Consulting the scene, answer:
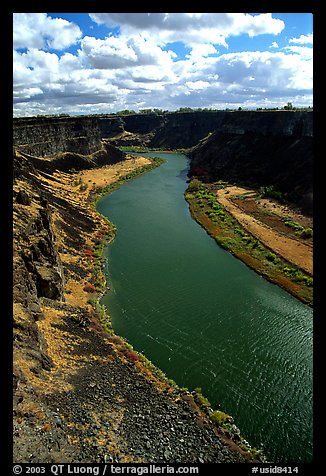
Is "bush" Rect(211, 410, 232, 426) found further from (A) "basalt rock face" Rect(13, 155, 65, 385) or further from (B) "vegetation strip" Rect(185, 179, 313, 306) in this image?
(B) "vegetation strip" Rect(185, 179, 313, 306)

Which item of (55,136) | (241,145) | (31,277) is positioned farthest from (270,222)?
(55,136)

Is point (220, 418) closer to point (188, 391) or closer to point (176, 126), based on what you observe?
point (188, 391)

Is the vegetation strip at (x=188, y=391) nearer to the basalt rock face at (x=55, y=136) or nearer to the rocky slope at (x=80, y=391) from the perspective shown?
the rocky slope at (x=80, y=391)

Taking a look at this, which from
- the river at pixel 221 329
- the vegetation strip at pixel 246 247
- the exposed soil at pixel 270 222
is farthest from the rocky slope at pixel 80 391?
the exposed soil at pixel 270 222

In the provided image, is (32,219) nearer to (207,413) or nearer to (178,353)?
(178,353)

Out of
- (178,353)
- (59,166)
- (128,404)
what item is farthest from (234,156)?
(128,404)
